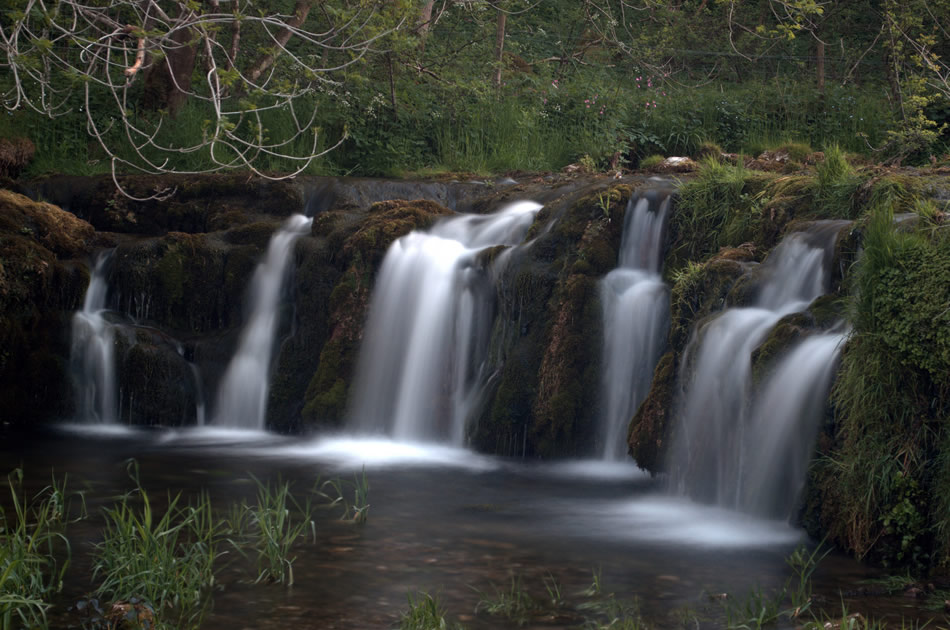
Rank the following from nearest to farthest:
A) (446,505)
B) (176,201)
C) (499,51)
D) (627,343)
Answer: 1. (446,505)
2. (627,343)
3. (176,201)
4. (499,51)

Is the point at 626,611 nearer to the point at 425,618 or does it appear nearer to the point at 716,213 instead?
the point at 425,618

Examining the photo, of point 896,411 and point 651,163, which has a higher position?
point 651,163

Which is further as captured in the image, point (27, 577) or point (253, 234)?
point (253, 234)

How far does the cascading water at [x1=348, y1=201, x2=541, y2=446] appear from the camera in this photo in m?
8.75

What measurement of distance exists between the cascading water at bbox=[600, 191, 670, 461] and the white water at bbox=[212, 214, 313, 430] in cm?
340

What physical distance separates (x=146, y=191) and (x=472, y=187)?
12.3 feet

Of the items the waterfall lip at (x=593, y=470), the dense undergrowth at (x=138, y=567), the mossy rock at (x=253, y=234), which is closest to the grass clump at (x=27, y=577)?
the dense undergrowth at (x=138, y=567)

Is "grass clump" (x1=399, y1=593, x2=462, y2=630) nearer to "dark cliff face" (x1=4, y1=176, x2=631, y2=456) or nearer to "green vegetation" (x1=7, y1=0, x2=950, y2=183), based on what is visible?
"dark cliff face" (x1=4, y1=176, x2=631, y2=456)

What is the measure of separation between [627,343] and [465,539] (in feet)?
9.55

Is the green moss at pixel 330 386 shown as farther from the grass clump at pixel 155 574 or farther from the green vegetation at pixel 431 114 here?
the grass clump at pixel 155 574

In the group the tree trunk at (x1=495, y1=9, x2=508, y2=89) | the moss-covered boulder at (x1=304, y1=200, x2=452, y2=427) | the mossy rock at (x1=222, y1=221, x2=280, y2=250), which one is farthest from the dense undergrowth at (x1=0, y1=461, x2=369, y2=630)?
the tree trunk at (x1=495, y1=9, x2=508, y2=89)

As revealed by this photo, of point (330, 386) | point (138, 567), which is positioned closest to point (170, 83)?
point (330, 386)

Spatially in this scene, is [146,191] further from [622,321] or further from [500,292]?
[622,321]

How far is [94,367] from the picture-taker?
9703 millimetres
